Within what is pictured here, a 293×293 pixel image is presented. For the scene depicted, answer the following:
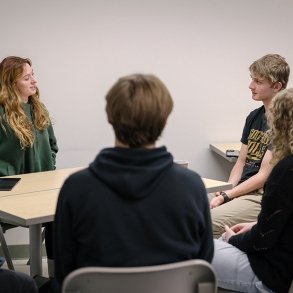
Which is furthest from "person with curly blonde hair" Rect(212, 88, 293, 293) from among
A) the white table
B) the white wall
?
the white wall

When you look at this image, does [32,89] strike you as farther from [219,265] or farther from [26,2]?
[219,265]

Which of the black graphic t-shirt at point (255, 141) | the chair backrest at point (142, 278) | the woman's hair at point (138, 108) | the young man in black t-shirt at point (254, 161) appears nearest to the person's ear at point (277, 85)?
the young man in black t-shirt at point (254, 161)

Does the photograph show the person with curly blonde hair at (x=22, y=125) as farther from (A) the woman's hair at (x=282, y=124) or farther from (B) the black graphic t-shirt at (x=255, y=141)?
(A) the woman's hair at (x=282, y=124)

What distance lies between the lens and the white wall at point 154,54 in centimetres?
341

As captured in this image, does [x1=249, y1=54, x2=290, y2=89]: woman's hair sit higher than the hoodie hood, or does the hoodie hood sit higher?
[x1=249, y1=54, x2=290, y2=89]: woman's hair

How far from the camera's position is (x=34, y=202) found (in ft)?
6.82

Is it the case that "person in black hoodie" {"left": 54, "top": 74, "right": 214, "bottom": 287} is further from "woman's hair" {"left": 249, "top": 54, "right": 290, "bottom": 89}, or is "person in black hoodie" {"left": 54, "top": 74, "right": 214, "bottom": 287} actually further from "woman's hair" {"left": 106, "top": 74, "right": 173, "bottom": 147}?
"woman's hair" {"left": 249, "top": 54, "right": 290, "bottom": 89}

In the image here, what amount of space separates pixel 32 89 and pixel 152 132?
68.6 inches

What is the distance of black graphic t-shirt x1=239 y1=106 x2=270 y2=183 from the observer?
9.36ft

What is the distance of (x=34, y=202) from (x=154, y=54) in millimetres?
1924

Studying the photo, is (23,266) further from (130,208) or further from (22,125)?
(130,208)

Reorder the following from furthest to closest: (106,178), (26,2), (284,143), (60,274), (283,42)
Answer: (283,42) < (26,2) < (284,143) < (60,274) < (106,178)

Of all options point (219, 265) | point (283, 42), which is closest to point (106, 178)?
point (219, 265)

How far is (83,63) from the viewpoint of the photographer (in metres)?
3.51
